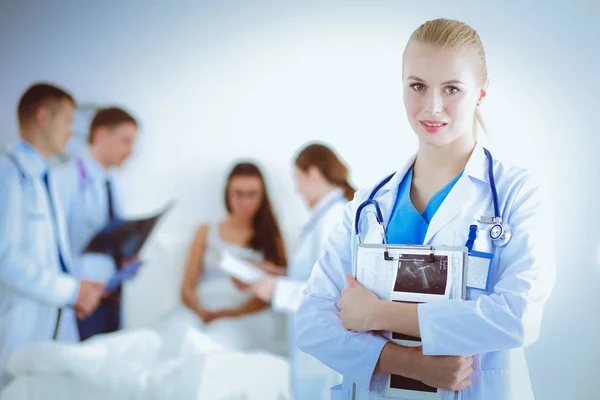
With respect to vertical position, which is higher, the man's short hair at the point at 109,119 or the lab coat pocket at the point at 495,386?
the man's short hair at the point at 109,119

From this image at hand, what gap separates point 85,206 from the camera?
114 inches

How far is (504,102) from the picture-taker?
2.26 metres

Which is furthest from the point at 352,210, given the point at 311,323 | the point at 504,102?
the point at 504,102

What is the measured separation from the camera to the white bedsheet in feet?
8.04

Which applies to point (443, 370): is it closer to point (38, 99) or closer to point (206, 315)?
point (206, 315)

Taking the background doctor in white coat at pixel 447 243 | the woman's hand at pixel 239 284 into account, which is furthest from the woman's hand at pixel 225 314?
the background doctor in white coat at pixel 447 243

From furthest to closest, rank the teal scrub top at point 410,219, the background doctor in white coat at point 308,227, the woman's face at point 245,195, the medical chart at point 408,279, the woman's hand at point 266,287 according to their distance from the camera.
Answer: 1. the woman's face at point 245,195
2. the woman's hand at point 266,287
3. the background doctor in white coat at point 308,227
4. the teal scrub top at point 410,219
5. the medical chart at point 408,279

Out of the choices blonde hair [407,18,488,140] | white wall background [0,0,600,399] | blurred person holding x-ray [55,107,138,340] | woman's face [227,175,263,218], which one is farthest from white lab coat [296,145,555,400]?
blurred person holding x-ray [55,107,138,340]

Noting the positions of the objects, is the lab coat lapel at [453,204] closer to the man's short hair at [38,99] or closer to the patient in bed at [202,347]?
the patient in bed at [202,347]

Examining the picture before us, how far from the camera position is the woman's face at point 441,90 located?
132 centimetres

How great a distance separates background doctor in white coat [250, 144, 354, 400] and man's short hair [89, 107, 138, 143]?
87 centimetres

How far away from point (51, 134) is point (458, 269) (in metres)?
2.30

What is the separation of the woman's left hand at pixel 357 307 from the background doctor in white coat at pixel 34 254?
6.13ft

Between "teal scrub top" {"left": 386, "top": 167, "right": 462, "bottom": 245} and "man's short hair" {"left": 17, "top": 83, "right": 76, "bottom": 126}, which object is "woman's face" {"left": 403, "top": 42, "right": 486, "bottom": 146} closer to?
"teal scrub top" {"left": 386, "top": 167, "right": 462, "bottom": 245}
